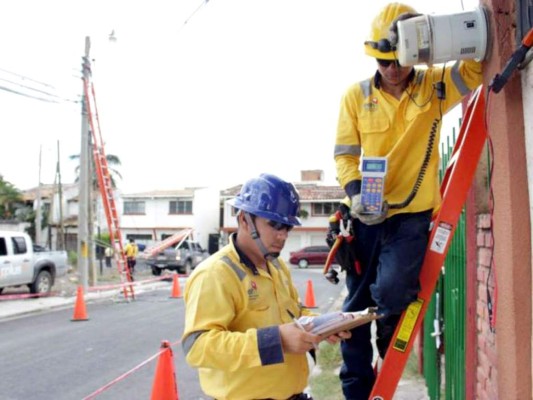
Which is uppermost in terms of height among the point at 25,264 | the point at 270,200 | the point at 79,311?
the point at 270,200

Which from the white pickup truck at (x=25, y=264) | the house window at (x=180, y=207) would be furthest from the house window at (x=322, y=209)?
the white pickup truck at (x=25, y=264)

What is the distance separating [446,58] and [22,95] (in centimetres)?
1697

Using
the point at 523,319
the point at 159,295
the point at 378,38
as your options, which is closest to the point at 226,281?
the point at 523,319

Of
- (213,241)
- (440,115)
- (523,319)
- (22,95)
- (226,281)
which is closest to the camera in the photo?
(523,319)

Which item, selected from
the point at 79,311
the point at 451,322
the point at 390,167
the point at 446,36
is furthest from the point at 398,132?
the point at 79,311

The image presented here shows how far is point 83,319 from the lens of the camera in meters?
13.7

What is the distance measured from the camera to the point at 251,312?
8.48ft

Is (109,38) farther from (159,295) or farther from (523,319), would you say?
(523,319)

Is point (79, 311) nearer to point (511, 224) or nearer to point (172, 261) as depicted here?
point (511, 224)

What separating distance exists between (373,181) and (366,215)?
18 centimetres

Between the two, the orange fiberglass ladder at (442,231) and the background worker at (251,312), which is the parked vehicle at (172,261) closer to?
the background worker at (251,312)

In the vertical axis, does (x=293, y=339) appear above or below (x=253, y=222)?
below

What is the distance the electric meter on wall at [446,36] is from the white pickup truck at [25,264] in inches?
611

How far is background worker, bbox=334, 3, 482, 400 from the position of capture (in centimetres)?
278
